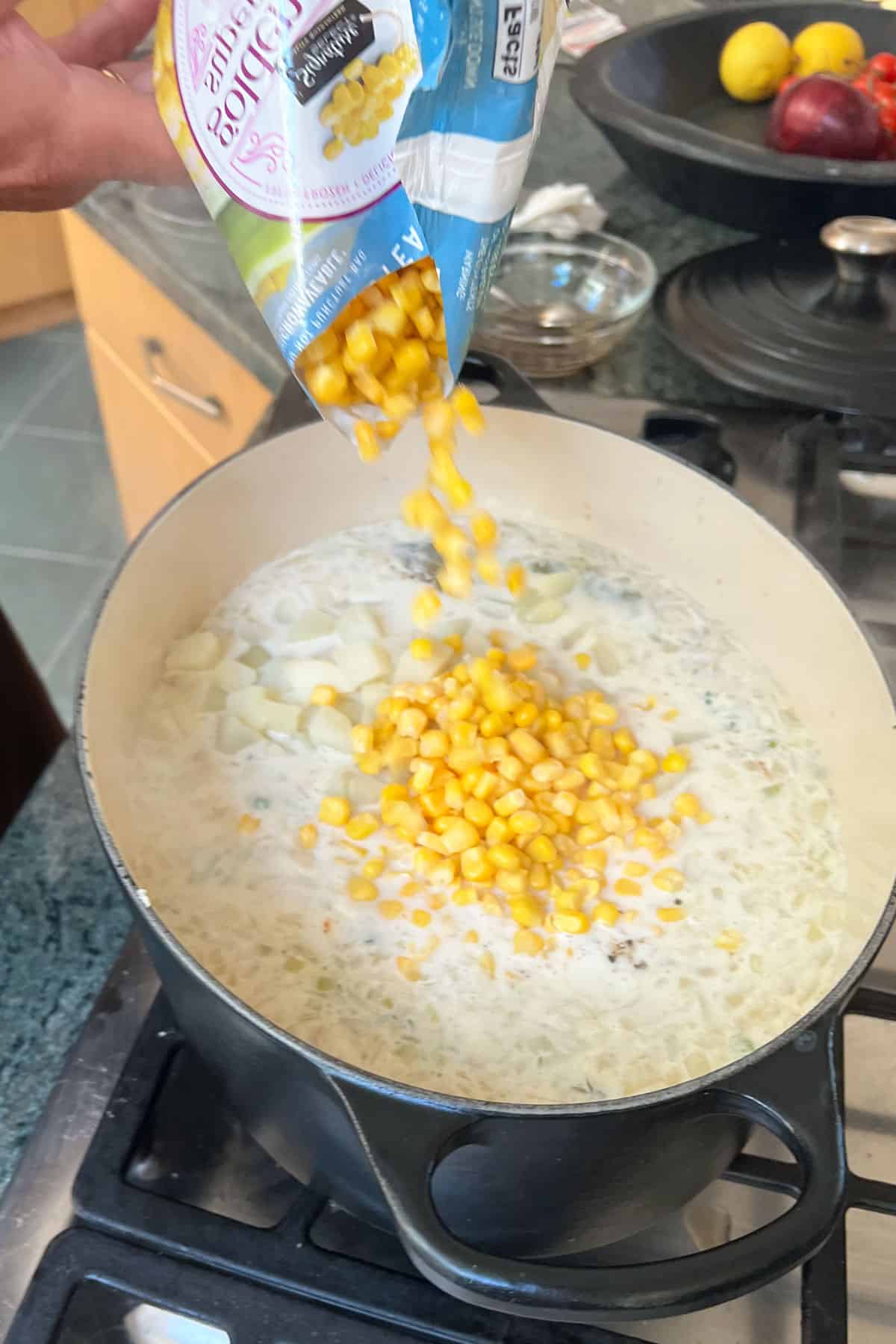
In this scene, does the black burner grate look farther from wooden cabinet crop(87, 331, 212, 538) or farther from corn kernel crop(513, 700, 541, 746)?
wooden cabinet crop(87, 331, 212, 538)

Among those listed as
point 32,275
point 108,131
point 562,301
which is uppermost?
point 108,131

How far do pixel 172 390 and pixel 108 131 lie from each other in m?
0.64

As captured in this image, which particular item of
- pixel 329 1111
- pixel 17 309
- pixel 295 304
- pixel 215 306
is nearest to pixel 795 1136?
pixel 329 1111

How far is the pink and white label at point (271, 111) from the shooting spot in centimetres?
56

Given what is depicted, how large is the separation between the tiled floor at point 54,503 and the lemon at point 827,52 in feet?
5.70

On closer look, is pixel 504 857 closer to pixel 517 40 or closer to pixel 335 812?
pixel 335 812

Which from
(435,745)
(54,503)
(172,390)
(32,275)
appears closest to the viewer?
(435,745)

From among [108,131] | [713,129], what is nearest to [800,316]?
[713,129]

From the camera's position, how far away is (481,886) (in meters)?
0.84

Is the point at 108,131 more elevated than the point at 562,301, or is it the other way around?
the point at 108,131

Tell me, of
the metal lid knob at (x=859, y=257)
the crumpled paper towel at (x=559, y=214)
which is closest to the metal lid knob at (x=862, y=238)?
the metal lid knob at (x=859, y=257)

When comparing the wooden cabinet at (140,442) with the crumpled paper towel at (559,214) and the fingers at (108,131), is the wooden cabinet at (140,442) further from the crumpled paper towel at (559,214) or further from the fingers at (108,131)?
the fingers at (108,131)

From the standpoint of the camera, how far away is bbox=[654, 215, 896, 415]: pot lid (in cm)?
109

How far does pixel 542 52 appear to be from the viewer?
601 mm
